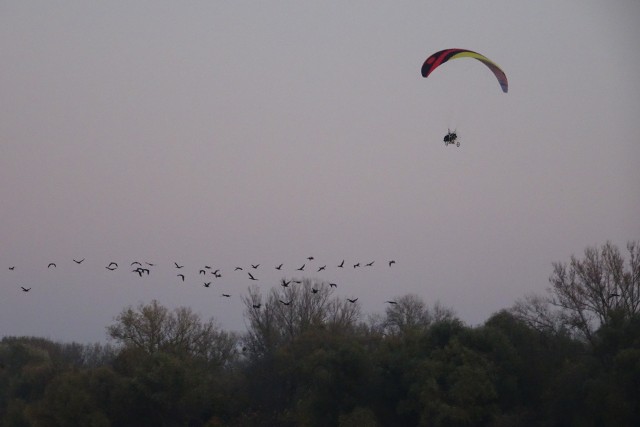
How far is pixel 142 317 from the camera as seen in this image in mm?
71688

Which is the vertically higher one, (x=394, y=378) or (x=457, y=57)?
(x=457, y=57)

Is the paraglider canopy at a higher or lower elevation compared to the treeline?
higher

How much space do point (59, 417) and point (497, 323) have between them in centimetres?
2915

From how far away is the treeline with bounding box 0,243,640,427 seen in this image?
44.2 metres

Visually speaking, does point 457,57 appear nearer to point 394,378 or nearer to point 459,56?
point 459,56

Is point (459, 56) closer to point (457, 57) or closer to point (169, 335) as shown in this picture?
point (457, 57)

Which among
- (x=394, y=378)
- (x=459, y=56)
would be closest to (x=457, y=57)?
(x=459, y=56)

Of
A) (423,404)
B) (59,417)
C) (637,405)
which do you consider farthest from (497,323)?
(59,417)

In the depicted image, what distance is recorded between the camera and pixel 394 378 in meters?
50.5

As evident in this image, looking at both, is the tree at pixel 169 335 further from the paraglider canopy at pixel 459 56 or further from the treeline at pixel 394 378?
the paraglider canopy at pixel 459 56

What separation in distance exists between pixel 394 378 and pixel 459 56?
1875 cm

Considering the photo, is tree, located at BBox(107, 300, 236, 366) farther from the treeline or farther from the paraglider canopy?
the paraglider canopy

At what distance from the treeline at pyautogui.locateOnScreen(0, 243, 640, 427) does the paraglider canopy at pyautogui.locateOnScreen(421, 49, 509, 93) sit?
13364 mm

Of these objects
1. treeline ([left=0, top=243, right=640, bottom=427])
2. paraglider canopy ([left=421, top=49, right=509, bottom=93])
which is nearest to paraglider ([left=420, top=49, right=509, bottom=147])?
paraglider canopy ([left=421, top=49, right=509, bottom=93])
